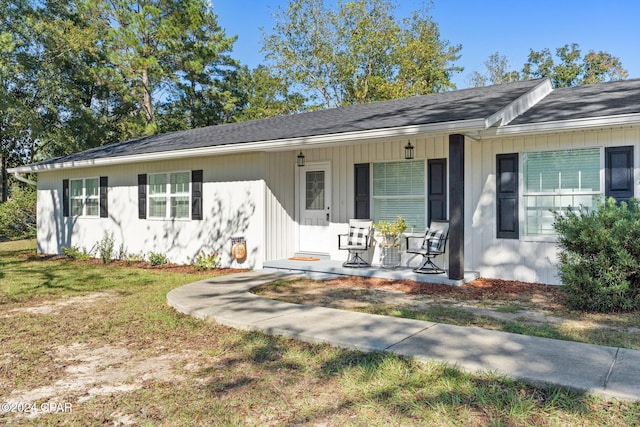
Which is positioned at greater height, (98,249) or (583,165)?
(583,165)

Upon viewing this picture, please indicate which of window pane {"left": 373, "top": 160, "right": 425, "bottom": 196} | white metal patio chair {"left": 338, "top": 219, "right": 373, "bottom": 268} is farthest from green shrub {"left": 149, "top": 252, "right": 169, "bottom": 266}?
window pane {"left": 373, "top": 160, "right": 425, "bottom": 196}

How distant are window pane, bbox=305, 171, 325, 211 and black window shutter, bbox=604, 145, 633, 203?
4.94m

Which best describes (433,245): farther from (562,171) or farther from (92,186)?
(92,186)

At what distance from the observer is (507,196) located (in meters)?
7.33

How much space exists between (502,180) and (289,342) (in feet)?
15.7

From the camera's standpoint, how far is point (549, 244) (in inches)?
277

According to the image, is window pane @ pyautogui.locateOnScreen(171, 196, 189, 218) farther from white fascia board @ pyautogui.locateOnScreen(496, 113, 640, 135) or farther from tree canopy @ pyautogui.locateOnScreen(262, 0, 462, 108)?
tree canopy @ pyautogui.locateOnScreen(262, 0, 462, 108)

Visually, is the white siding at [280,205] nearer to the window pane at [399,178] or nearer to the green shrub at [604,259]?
the window pane at [399,178]

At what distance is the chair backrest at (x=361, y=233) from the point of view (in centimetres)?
837

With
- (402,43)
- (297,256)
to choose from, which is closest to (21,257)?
(297,256)

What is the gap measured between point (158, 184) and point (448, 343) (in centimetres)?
849

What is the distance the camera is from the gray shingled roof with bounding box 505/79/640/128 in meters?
6.54

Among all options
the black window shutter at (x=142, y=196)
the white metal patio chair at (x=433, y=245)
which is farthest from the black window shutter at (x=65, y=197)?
the white metal patio chair at (x=433, y=245)

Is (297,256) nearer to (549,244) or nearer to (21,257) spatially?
(549,244)
